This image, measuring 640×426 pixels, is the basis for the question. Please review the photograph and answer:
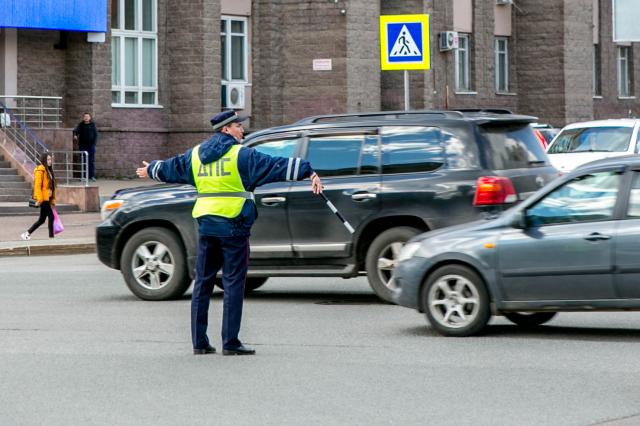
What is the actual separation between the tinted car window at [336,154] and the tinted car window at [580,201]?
3302mm

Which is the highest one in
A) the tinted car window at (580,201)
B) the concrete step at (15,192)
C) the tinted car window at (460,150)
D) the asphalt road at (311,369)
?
the concrete step at (15,192)

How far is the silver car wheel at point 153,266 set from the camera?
15.1 m

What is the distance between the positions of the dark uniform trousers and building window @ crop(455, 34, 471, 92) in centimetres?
3596

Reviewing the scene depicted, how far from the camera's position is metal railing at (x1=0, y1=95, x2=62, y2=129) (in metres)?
34.8

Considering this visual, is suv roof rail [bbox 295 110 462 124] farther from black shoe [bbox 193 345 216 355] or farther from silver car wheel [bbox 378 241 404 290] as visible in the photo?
black shoe [bbox 193 345 216 355]

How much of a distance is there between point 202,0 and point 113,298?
2316 cm

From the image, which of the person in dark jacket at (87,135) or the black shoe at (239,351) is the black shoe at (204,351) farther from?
the person in dark jacket at (87,135)

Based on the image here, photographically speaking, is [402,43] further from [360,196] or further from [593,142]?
[360,196]

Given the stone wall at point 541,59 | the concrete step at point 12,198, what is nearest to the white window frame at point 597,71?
the stone wall at point 541,59

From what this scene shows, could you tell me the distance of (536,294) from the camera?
11.5 metres

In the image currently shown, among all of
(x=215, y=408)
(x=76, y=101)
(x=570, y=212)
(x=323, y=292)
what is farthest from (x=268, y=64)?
(x=215, y=408)

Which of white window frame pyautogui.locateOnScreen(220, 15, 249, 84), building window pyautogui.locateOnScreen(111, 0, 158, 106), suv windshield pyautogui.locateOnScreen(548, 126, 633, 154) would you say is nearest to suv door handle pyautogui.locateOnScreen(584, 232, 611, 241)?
suv windshield pyautogui.locateOnScreen(548, 126, 633, 154)

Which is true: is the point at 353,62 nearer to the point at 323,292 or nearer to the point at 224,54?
the point at 224,54

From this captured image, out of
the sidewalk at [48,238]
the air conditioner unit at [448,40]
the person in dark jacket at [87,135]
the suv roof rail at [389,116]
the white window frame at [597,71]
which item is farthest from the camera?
the white window frame at [597,71]
